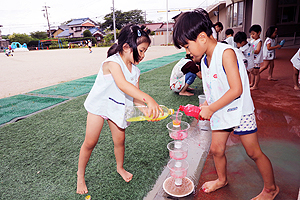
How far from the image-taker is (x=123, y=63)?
6.25ft

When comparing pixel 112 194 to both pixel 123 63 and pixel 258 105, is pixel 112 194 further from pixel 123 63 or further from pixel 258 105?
pixel 258 105

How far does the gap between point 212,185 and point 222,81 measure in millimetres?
1014

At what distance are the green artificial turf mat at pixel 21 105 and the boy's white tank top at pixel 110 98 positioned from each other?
→ 2.91 metres

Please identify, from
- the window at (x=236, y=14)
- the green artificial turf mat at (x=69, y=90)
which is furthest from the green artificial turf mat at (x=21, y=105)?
the window at (x=236, y=14)

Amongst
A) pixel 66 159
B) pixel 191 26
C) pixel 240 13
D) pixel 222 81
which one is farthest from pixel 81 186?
pixel 240 13

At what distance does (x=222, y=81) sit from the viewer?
5.41ft

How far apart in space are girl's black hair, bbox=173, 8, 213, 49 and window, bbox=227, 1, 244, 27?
19.7 m

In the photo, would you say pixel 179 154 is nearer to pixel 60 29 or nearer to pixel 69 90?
pixel 69 90

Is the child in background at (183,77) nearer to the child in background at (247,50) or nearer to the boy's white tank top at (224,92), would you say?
the child in background at (247,50)

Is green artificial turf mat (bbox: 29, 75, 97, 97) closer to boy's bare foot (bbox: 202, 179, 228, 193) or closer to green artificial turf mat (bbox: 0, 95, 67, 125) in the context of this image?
green artificial turf mat (bbox: 0, 95, 67, 125)

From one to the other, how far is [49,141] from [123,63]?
6.21 feet

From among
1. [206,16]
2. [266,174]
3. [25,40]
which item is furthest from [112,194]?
[25,40]

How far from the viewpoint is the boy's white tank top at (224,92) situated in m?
1.62

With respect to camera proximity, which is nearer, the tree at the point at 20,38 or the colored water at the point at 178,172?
the colored water at the point at 178,172
